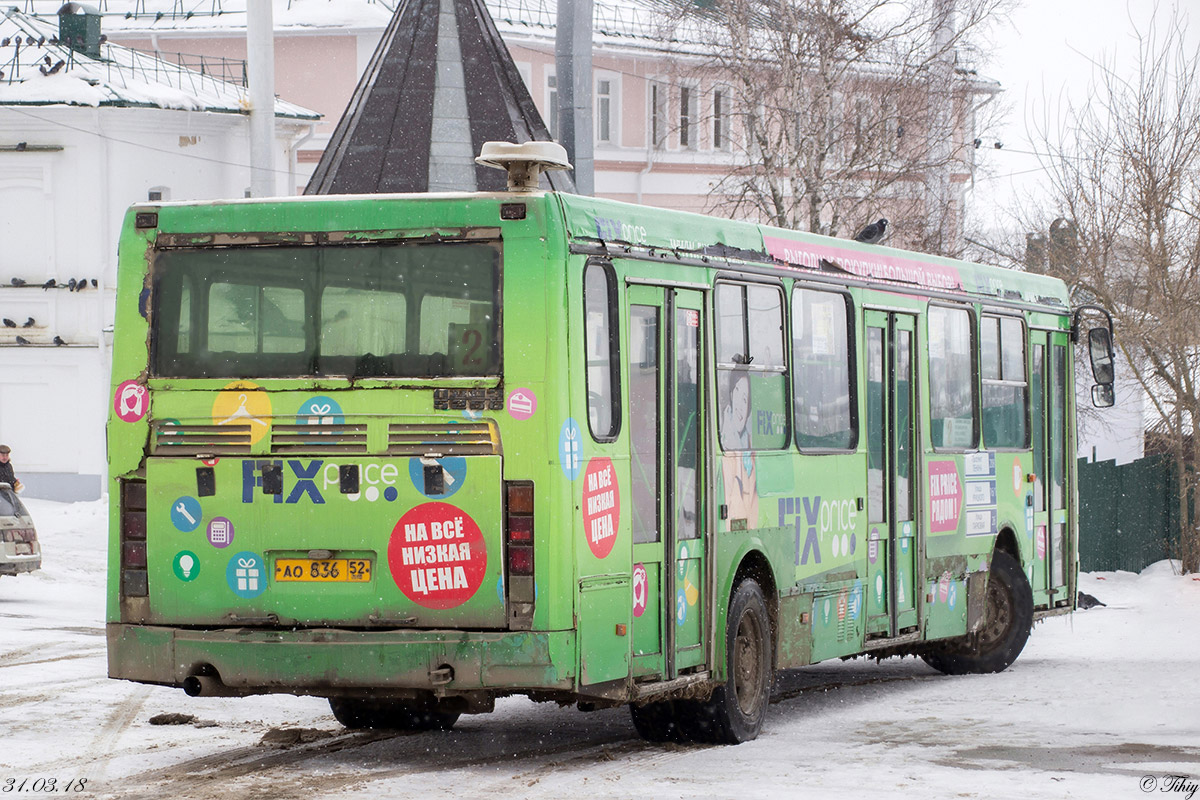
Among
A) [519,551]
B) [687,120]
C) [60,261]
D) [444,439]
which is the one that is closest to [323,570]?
[444,439]

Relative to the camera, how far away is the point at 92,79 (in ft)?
118

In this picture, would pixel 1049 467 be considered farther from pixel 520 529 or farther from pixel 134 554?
pixel 134 554

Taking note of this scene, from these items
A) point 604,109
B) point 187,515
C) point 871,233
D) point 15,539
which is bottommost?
point 15,539

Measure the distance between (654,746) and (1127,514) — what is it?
19.6 metres

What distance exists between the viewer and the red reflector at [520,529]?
30.3ft

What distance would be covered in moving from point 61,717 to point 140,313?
120 inches

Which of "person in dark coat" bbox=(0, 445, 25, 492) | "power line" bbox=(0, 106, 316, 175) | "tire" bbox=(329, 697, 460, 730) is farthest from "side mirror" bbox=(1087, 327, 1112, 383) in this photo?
"power line" bbox=(0, 106, 316, 175)

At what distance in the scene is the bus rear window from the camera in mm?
9438

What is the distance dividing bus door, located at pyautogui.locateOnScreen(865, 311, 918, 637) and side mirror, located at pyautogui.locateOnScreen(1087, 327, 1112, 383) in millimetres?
2967

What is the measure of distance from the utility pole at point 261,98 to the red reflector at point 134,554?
12673 mm

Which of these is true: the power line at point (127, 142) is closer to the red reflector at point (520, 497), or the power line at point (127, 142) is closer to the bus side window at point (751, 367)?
the bus side window at point (751, 367)

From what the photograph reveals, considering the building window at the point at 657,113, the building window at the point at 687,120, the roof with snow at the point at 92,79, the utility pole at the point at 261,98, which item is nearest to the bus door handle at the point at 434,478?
the utility pole at the point at 261,98

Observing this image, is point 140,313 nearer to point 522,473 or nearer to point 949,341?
point 522,473

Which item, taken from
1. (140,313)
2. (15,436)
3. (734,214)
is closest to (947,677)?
(140,313)
